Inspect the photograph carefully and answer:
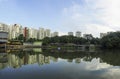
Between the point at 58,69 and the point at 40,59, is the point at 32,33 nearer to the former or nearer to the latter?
the point at 40,59

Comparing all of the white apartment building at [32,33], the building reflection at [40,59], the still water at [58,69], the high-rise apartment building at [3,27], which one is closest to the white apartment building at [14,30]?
the high-rise apartment building at [3,27]

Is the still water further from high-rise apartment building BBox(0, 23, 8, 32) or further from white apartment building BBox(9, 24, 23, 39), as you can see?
white apartment building BBox(9, 24, 23, 39)

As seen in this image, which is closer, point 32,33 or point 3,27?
point 3,27

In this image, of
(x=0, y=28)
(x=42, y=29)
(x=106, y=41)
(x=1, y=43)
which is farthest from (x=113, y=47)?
(x=42, y=29)

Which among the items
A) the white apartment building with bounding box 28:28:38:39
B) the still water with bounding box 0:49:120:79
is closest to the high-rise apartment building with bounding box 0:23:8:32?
the white apartment building with bounding box 28:28:38:39

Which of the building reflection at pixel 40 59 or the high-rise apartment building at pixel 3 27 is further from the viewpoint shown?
the high-rise apartment building at pixel 3 27

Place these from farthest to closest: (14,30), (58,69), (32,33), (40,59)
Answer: (32,33) < (14,30) < (40,59) < (58,69)

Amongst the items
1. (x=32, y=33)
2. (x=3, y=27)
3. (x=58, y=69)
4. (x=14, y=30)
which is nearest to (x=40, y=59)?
(x=58, y=69)

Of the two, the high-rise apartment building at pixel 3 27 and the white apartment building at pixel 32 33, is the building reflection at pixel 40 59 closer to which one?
the high-rise apartment building at pixel 3 27

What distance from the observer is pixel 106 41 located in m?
78.4

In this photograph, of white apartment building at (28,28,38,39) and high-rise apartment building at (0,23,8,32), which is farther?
white apartment building at (28,28,38,39)

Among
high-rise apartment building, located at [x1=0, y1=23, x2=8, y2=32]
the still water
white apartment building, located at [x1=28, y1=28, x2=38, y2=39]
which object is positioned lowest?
the still water

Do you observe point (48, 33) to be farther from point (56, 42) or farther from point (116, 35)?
point (116, 35)

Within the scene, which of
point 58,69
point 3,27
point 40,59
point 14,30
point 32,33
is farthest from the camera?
point 32,33
